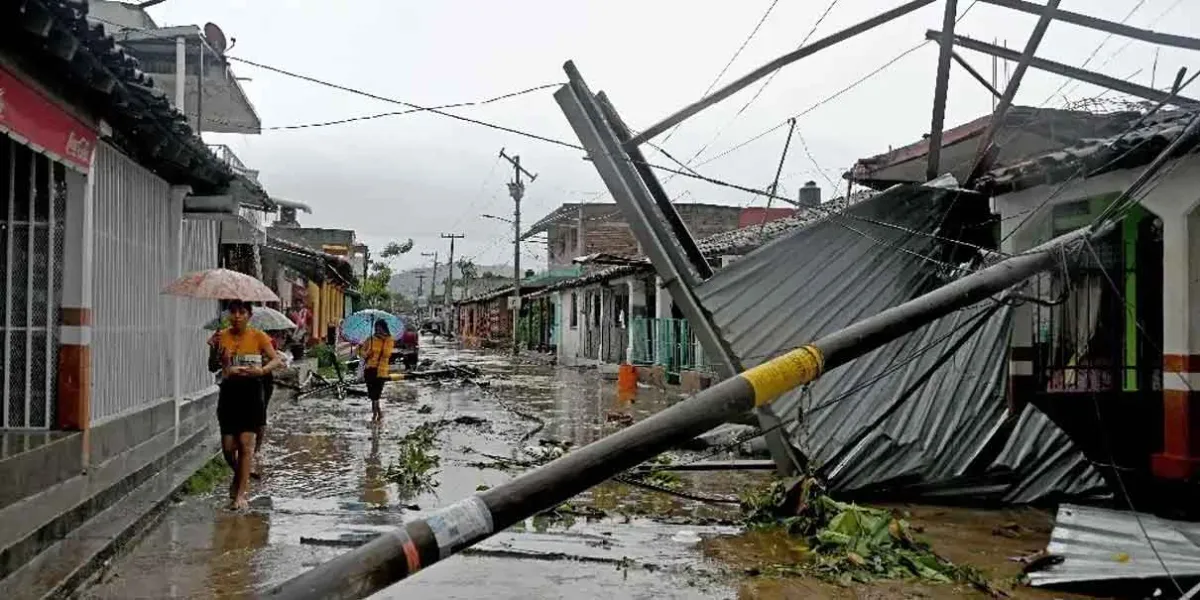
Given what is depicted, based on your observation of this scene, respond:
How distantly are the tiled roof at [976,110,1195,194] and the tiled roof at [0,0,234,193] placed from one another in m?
Result: 6.98

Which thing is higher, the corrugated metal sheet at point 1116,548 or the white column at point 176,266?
the white column at point 176,266

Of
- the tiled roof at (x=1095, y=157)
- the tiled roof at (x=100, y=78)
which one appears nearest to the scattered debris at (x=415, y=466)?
the tiled roof at (x=100, y=78)

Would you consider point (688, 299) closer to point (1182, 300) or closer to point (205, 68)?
point (1182, 300)

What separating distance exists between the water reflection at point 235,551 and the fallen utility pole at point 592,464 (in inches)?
106

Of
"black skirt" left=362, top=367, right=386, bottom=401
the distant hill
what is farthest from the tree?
"black skirt" left=362, top=367, right=386, bottom=401

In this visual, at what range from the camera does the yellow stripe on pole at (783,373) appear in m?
3.74

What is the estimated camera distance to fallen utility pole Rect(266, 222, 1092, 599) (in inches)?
109

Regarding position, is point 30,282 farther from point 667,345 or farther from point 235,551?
point 667,345

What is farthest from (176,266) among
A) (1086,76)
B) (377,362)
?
(1086,76)

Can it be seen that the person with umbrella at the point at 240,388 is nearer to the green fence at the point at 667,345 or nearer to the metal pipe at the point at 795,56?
the metal pipe at the point at 795,56

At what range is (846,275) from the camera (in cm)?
858

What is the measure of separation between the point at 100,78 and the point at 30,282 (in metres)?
2.16

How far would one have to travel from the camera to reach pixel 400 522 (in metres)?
7.39

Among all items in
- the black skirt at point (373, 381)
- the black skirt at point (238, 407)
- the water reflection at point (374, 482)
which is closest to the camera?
the black skirt at point (238, 407)
